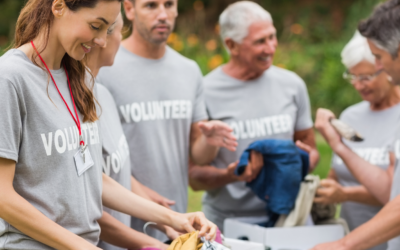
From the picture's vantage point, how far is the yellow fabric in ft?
5.86

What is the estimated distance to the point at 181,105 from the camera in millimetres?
2916

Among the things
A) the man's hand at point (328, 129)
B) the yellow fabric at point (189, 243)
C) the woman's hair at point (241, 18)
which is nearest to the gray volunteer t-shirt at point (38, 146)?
the yellow fabric at point (189, 243)

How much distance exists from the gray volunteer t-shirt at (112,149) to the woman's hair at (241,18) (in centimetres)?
128

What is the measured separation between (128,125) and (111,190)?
2.66 ft

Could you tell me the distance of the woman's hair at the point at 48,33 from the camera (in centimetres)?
164

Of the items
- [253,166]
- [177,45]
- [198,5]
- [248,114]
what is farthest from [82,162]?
[198,5]

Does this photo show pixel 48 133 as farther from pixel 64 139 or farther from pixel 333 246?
pixel 333 246

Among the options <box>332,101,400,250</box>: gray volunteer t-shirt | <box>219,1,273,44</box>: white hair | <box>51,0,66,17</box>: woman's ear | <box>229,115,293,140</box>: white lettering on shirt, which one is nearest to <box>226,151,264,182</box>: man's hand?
<box>229,115,293,140</box>: white lettering on shirt

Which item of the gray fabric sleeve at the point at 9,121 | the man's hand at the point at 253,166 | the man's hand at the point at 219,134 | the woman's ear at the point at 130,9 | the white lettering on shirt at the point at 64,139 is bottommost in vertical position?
the man's hand at the point at 253,166

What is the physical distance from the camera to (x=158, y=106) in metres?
2.84

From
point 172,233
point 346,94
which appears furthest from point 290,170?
point 346,94

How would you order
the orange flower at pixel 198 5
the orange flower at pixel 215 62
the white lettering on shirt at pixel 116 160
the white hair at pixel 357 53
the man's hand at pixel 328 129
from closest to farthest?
the white lettering on shirt at pixel 116 160
the man's hand at pixel 328 129
the white hair at pixel 357 53
the orange flower at pixel 215 62
the orange flower at pixel 198 5

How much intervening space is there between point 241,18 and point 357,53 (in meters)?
0.83

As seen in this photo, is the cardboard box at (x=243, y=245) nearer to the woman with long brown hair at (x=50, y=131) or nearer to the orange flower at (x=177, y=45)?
the woman with long brown hair at (x=50, y=131)
